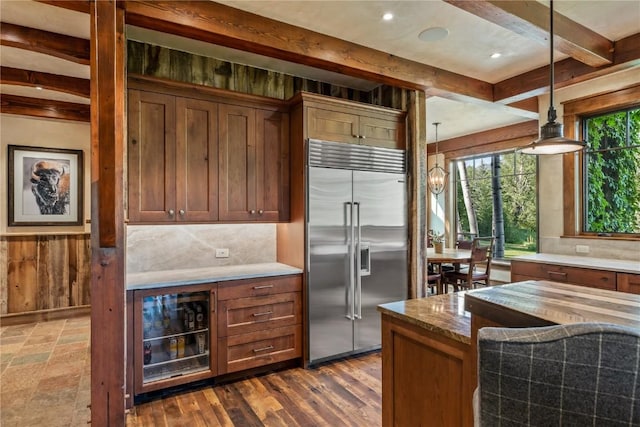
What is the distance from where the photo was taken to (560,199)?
165 inches

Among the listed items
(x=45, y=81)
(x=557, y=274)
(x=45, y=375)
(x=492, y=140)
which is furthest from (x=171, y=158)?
(x=492, y=140)

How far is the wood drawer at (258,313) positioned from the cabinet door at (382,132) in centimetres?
164

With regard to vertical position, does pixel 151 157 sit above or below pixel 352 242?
above

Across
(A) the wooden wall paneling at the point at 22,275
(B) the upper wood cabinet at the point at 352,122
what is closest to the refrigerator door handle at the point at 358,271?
(B) the upper wood cabinet at the point at 352,122

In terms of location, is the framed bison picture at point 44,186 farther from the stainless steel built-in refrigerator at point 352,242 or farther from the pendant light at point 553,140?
the pendant light at point 553,140

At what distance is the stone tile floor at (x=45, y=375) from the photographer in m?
2.41

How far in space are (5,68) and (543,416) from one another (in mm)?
4866

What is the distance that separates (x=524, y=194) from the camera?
232 inches

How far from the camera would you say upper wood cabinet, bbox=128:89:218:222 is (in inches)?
106

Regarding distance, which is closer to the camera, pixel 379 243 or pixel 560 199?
pixel 379 243

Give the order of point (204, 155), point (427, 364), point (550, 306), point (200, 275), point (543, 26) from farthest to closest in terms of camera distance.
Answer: point (204, 155) → point (200, 275) → point (543, 26) → point (427, 364) → point (550, 306)

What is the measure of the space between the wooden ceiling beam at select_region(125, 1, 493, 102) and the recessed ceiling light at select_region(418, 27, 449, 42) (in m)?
0.40

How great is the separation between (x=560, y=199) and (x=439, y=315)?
3538 millimetres

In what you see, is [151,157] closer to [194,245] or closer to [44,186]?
[194,245]
